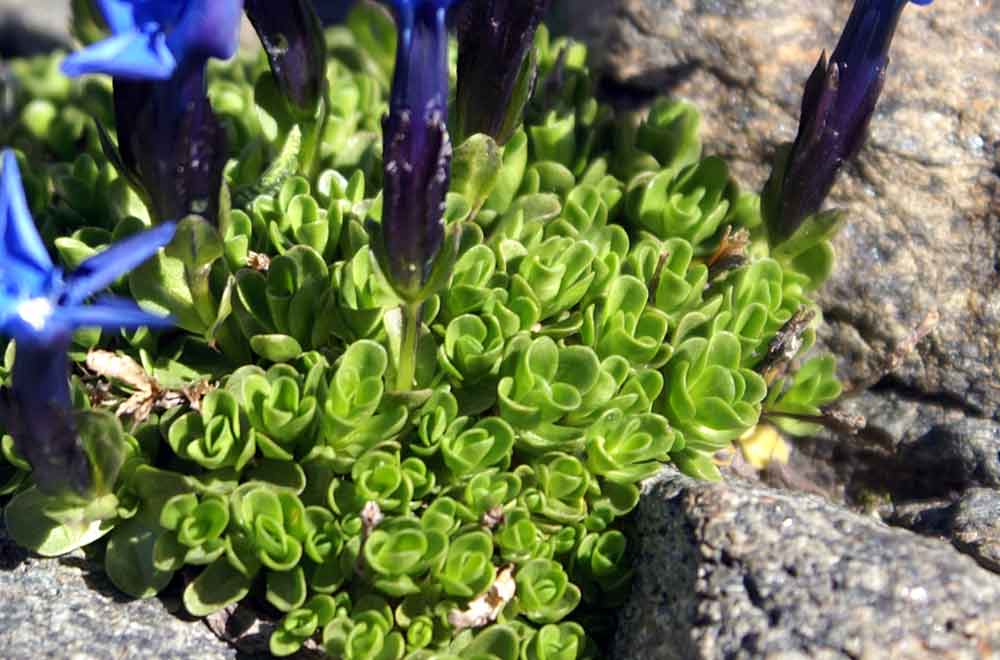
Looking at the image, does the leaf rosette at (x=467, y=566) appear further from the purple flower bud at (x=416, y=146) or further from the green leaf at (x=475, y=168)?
the green leaf at (x=475, y=168)

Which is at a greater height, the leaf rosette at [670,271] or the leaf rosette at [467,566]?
the leaf rosette at [670,271]

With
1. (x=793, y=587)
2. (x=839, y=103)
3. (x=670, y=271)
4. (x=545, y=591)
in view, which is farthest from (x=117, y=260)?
(x=839, y=103)

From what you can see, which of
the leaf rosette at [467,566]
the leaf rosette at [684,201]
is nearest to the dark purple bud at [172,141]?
the leaf rosette at [467,566]

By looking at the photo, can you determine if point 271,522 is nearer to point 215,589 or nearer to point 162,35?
point 215,589

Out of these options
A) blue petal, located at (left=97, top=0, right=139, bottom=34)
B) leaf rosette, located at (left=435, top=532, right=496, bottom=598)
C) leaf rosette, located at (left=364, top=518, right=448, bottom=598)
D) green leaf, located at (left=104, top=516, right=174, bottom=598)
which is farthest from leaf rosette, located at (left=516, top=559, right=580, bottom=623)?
blue petal, located at (left=97, top=0, right=139, bottom=34)

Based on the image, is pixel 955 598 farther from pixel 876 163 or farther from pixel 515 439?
pixel 876 163

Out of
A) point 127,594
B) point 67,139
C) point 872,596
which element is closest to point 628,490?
point 872,596
